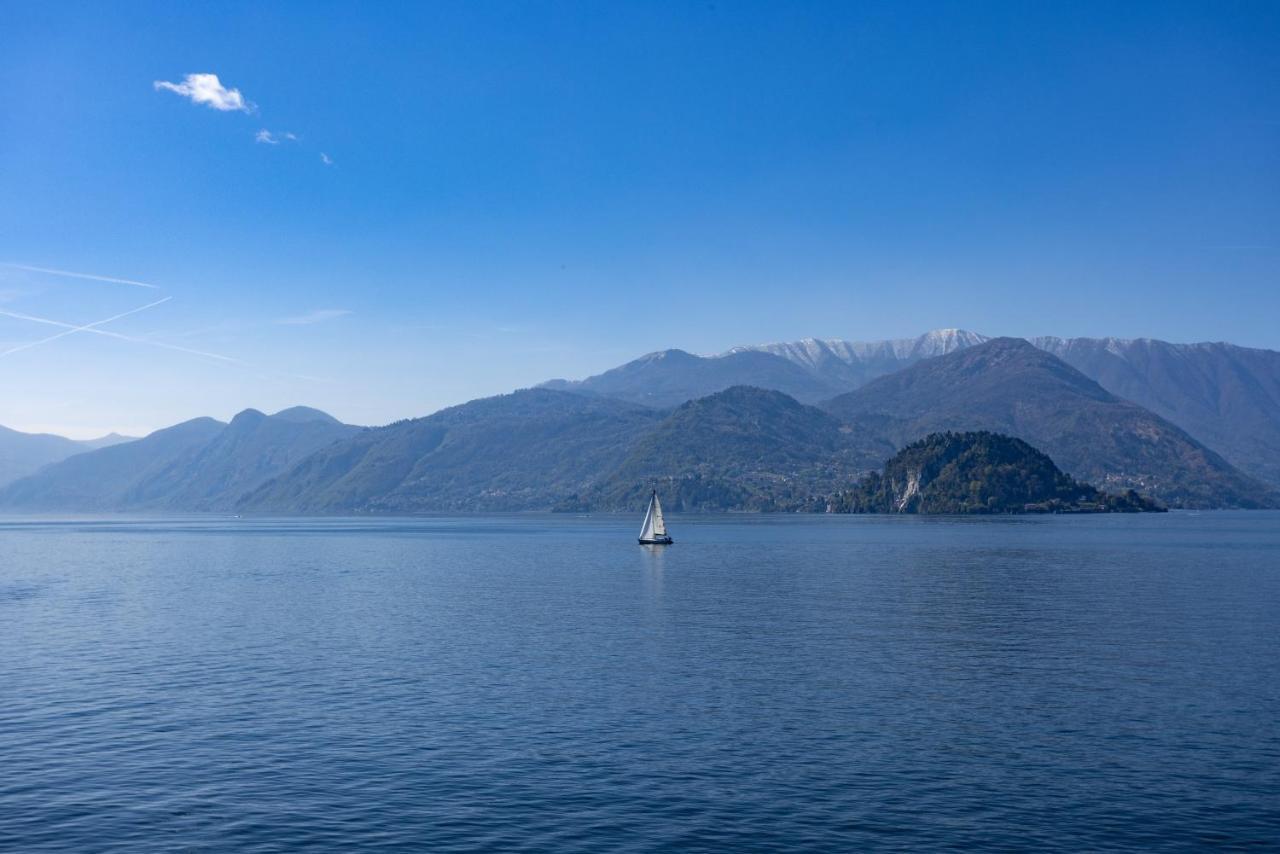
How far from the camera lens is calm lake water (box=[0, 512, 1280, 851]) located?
34688 mm

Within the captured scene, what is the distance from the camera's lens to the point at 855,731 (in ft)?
155

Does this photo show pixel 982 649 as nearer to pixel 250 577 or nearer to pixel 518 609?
pixel 518 609

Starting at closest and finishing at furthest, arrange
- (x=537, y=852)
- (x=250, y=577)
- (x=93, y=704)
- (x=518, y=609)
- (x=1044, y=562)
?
1. (x=537, y=852)
2. (x=93, y=704)
3. (x=518, y=609)
4. (x=250, y=577)
5. (x=1044, y=562)

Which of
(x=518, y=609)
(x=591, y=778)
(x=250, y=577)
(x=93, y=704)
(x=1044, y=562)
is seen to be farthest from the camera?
(x=1044, y=562)

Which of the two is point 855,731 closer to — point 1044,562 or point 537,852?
point 537,852

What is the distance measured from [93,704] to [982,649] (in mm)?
54170

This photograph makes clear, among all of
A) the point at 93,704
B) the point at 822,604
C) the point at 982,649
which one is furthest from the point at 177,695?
the point at 822,604

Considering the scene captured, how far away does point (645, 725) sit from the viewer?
159 ft

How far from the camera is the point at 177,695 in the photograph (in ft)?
186

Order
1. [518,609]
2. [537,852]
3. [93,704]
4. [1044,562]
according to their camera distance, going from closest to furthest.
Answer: [537,852] → [93,704] → [518,609] → [1044,562]

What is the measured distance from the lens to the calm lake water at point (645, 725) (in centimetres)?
3469

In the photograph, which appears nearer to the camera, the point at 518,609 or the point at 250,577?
the point at 518,609

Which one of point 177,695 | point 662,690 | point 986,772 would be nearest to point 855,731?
point 986,772

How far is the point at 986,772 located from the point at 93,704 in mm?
43515
